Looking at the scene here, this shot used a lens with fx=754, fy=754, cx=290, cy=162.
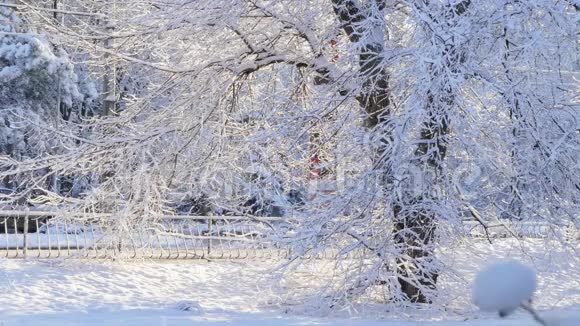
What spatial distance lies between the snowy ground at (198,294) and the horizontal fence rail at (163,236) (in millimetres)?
294

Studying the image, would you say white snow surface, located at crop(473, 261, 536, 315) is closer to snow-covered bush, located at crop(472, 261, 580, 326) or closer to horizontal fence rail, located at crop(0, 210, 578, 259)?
snow-covered bush, located at crop(472, 261, 580, 326)

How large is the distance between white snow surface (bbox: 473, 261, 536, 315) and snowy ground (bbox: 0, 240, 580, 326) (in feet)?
16.1

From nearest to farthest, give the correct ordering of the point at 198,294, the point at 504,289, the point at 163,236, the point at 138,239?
1. the point at 504,289
2. the point at 198,294
3. the point at 138,239
4. the point at 163,236

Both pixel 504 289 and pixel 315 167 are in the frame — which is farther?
pixel 315 167

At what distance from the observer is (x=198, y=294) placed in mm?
13320

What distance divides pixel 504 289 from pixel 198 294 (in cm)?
1159

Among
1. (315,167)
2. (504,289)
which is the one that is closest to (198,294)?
(315,167)

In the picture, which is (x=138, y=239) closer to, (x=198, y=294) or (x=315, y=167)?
(x=198, y=294)

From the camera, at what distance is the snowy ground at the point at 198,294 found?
957cm

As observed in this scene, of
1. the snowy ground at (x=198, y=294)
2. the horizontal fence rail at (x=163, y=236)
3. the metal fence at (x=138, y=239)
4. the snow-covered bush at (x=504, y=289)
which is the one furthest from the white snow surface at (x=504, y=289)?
the metal fence at (x=138, y=239)

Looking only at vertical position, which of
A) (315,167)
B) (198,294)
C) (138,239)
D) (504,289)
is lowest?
(198,294)

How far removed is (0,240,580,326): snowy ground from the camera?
31.4 feet

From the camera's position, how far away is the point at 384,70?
10.0 m

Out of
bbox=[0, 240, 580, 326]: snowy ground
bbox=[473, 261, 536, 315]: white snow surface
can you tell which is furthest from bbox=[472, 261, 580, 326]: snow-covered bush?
bbox=[0, 240, 580, 326]: snowy ground
